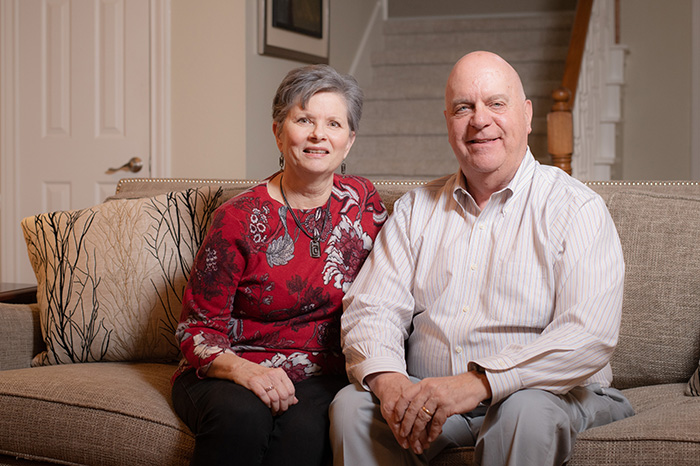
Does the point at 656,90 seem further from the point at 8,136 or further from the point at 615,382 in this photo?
the point at 8,136

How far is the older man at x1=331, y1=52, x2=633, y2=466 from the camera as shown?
1407mm

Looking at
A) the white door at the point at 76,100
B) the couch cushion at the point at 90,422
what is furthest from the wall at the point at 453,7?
the couch cushion at the point at 90,422

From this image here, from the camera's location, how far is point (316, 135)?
173cm

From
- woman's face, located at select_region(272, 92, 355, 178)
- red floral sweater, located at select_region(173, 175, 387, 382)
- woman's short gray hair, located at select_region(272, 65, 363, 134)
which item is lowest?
red floral sweater, located at select_region(173, 175, 387, 382)

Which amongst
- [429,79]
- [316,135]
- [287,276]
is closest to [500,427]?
[287,276]

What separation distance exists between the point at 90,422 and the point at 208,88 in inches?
95.9

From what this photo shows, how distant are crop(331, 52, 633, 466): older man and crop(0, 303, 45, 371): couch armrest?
3.35 ft

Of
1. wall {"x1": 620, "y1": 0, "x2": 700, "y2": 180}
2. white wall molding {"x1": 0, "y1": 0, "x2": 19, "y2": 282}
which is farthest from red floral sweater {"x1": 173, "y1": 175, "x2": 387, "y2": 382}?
wall {"x1": 620, "y1": 0, "x2": 700, "y2": 180}

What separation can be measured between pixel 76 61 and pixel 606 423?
344 centimetres

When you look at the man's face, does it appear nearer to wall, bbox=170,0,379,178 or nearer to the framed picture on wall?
wall, bbox=170,0,379,178

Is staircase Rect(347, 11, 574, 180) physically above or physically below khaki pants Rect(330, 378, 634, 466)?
above

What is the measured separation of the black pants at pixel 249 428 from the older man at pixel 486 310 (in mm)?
56

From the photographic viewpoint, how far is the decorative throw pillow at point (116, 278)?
80.8 inches

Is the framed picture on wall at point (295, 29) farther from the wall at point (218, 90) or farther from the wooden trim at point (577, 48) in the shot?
the wooden trim at point (577, 48)
